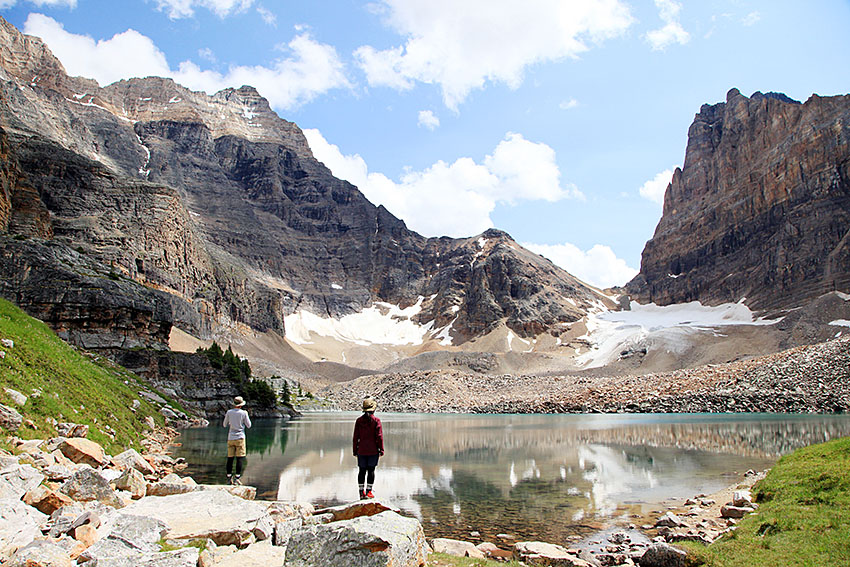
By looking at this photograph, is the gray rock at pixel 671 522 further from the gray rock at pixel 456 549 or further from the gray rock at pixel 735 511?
the gray rock at pixel 456 549

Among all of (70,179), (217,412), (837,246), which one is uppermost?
(70,179)

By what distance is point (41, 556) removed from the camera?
702 cm

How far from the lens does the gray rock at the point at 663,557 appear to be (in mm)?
9648

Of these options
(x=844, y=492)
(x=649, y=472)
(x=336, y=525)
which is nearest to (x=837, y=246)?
(x=649, y=472)

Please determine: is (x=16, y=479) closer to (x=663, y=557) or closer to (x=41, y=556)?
(x=41, y=556)

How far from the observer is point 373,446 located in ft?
44.2

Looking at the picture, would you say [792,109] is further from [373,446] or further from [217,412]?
[373,446]

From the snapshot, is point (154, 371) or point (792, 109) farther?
point (792, 109)

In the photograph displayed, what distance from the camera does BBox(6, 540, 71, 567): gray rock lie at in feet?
22.3

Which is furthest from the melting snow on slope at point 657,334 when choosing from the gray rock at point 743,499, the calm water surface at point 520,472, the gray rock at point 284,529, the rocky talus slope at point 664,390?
the gray rock at point 284,529

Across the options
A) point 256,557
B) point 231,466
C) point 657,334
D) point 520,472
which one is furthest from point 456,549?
point 657,334

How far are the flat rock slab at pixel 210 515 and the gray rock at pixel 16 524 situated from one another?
6.18ft

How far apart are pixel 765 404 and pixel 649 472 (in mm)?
52709

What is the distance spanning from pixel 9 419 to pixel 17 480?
4.49m
